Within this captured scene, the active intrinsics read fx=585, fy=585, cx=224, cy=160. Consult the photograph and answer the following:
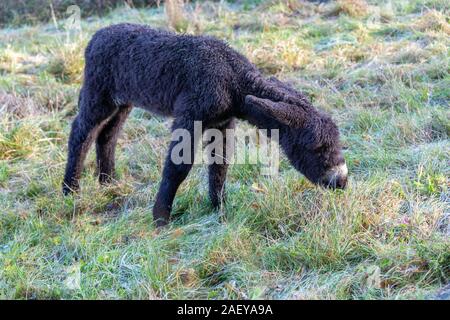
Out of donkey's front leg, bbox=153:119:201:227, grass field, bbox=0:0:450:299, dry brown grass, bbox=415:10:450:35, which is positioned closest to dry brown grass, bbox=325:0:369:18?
Result: grass field, bbox=0:0:450:299

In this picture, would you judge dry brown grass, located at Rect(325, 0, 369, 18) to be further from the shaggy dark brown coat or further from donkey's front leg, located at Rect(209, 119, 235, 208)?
donkey's front leg, located at Rect(209, 119, 235, 208)

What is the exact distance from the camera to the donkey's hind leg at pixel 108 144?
6324 mm

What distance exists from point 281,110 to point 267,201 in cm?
83

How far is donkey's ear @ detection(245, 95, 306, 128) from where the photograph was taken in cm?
478

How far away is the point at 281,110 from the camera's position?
15.8 ft

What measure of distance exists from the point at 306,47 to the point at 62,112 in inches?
159

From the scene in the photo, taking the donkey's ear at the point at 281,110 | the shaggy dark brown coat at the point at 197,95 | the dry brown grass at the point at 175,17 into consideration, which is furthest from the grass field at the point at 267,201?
the dry brown grass at the point at 175,17

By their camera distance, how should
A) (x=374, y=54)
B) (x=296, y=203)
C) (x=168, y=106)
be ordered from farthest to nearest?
(x=374, y=54), (x=168, y=106), (x=296, y=203)

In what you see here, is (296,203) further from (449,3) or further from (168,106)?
(449,3)

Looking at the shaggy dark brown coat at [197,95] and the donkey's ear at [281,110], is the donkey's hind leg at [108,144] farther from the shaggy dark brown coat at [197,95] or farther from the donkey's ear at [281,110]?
the donkey's ear at [281,110]

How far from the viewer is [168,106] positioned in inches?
216

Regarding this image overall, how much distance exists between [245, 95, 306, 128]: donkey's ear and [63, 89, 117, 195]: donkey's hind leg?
171cm

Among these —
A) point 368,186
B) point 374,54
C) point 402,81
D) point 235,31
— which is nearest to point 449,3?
point 374,54

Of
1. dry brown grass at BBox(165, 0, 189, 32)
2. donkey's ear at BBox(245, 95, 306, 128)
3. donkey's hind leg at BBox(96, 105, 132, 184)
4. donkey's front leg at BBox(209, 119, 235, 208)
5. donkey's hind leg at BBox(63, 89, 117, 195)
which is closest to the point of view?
donkey's ear at BBox(245, 95, 306, 128)
